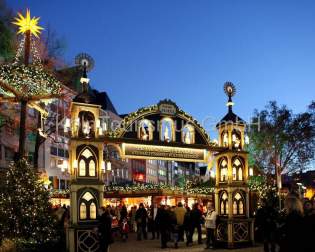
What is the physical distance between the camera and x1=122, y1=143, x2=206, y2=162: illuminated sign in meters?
16.3

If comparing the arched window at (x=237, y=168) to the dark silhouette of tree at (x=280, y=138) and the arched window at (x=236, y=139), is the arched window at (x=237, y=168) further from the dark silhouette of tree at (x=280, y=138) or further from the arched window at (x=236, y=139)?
the dark silhouette of tree at (x=280, y=138)

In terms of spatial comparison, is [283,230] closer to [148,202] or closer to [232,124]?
[232,124]

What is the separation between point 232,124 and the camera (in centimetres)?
1841

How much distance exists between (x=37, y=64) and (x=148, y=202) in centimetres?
2086

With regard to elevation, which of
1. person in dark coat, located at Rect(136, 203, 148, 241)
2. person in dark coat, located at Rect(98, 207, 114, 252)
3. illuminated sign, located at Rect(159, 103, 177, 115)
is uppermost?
illuminated sign, located at Rect(159, 103, 177, 115)

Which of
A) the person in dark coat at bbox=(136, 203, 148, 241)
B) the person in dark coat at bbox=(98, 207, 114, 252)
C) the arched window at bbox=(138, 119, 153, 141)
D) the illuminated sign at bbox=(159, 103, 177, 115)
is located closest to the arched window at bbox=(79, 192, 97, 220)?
the person in dark coat at bbox=(98, 207, 114, 252)

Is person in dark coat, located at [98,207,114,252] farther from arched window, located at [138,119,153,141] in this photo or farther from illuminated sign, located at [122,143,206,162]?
arched window, located at [138,119,153,141]

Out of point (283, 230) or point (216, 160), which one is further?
point (216, 160)

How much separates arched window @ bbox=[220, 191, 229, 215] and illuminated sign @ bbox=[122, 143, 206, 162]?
1700 mm

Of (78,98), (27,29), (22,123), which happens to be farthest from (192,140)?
(27,29)

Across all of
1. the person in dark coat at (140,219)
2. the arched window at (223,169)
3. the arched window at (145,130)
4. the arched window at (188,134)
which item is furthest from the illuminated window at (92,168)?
the person in dark coat at (140,219)

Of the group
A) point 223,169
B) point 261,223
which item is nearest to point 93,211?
point 261,223

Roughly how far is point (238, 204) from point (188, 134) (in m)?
3.40

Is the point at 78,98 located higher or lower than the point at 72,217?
higher
